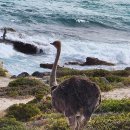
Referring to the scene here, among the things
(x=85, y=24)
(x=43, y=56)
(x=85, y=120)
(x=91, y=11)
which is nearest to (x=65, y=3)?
(x=91, y=11)

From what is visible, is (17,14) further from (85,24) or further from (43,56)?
(43,56)

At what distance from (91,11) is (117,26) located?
646cm

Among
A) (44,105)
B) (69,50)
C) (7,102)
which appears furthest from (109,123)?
(69,50)

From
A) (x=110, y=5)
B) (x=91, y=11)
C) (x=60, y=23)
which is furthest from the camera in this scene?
(x=110, y=5)

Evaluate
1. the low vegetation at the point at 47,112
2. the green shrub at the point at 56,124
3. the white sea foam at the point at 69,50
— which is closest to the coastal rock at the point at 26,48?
the white sea foam at the point at 69,50

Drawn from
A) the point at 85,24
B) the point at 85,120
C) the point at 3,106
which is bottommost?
the point at 85,24

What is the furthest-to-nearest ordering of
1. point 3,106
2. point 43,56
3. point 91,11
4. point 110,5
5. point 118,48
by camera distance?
1. point 110,5
2. point 91,11
3. point 118,48
4. point 43,56
5. point 3,106

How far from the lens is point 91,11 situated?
49500mm

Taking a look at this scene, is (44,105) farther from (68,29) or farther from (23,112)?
(68,29)

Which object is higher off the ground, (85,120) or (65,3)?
(85,120)

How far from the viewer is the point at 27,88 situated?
16281mm

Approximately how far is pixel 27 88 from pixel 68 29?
24.6 m

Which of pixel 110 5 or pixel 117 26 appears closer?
pixel 117 26

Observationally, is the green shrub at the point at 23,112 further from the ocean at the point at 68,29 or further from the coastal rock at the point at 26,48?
the coastal rock at the point at 26,48
